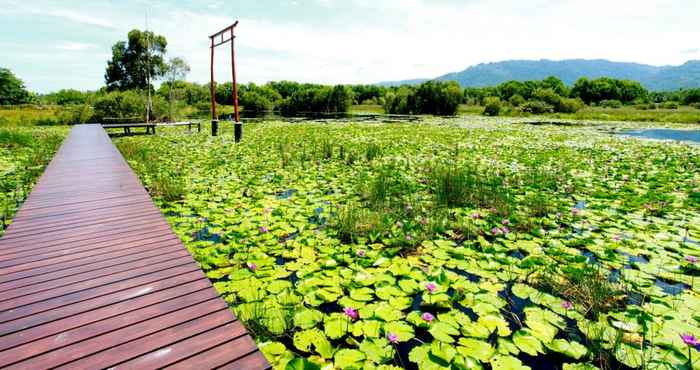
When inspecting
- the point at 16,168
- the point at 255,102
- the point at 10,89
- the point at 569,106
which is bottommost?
the point at 16,168

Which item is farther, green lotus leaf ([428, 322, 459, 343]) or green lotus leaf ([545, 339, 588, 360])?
green lotus leaf ([428, 322, 459, 343])

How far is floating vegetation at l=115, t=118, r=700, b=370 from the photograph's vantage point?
6.28ft

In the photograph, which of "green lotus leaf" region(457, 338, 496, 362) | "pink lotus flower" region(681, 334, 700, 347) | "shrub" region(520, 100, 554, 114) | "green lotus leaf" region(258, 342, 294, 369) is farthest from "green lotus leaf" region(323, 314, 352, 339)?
"shrub" region(520, 100, 554, 114)

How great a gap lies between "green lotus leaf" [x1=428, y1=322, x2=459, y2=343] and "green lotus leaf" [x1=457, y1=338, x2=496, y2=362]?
0.20 feet

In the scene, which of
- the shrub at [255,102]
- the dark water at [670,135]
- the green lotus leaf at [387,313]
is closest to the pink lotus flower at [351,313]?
the green lotus leaf at [387,313]

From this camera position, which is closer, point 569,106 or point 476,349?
point 476,349

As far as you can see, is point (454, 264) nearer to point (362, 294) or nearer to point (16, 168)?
point (362, 294)

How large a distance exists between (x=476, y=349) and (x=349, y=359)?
71 centimetres

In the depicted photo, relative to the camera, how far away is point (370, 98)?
247 ft

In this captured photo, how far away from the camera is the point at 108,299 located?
1912 millimetres

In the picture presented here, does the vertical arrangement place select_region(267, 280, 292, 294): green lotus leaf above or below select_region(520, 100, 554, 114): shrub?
below

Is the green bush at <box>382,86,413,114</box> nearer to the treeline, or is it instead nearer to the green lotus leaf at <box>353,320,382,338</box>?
the treeline

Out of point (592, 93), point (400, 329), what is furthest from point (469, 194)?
point (592, 93)

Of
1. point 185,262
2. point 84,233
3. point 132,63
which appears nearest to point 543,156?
point 185,262
